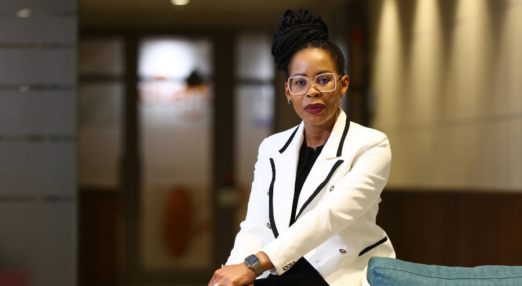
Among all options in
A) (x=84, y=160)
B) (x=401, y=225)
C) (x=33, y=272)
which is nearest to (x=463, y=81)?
(x=401, y=225)

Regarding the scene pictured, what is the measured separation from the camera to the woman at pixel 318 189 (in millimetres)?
1627

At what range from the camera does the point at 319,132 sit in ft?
6.20

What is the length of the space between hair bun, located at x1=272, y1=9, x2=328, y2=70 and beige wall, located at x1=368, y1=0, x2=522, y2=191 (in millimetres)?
2109

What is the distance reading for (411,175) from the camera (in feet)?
15.9

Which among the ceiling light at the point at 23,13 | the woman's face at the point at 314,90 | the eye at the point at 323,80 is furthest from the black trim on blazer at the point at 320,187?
the ceiling light at the point at 23,13

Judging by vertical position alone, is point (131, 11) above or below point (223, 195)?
above

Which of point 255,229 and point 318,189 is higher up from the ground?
point 318,189

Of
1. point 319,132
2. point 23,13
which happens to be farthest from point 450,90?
point 23,13

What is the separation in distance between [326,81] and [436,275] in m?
0.65

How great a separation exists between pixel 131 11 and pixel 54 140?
218 cm

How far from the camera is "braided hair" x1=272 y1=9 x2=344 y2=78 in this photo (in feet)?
5.80

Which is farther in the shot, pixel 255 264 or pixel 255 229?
pixel 255 229

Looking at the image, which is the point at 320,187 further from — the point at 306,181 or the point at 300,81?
the point at 300,81

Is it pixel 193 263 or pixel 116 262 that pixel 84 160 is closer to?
pixel 116 262
